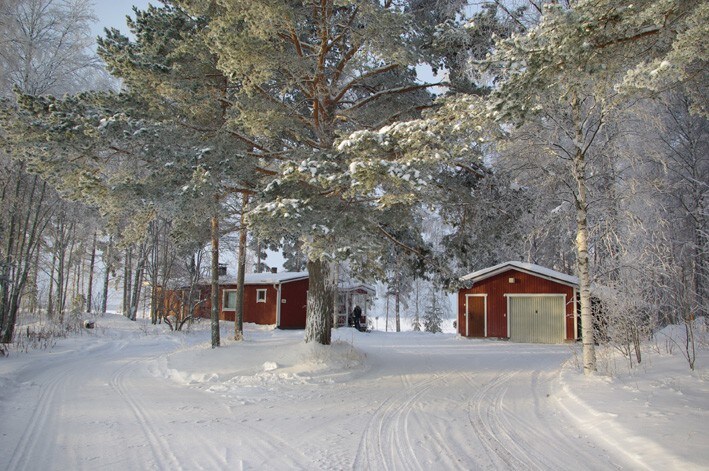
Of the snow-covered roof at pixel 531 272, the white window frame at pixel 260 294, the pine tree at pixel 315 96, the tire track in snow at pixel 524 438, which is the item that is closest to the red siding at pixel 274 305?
the white window frame at pixel 260 294

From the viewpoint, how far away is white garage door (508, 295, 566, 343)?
20.8 m

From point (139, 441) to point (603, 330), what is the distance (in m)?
9.52

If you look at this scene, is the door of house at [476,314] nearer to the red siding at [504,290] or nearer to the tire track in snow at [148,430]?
the red siding at [504,290]

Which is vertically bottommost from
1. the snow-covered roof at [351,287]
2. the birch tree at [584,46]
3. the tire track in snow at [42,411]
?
the tire track in snow at [42,411]

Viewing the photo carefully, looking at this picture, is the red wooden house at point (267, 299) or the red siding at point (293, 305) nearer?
the red wooden house at point (267, 299)

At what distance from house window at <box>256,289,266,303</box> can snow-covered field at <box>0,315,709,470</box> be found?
15.1 metres

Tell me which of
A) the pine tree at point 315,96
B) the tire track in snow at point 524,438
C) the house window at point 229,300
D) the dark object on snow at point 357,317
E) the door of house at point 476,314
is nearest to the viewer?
the tire track in snow at point 524,438

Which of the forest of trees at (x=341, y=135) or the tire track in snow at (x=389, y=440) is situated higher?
the forest of trees at (x=341, y=135)

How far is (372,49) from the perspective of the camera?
28.9 feet

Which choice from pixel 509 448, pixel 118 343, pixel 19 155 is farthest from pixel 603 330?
pixel 118 343

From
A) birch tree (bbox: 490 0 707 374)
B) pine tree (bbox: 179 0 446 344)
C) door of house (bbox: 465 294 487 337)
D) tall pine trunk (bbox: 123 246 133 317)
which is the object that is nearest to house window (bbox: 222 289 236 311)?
tall pine trunk (bbox: 123 246 133 317)

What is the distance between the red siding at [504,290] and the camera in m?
20.8

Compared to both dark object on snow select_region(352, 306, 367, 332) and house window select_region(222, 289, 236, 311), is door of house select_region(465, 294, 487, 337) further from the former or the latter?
house window select_region(222, 289, 236, 311)

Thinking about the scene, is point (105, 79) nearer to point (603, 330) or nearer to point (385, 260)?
point (385, 260)
